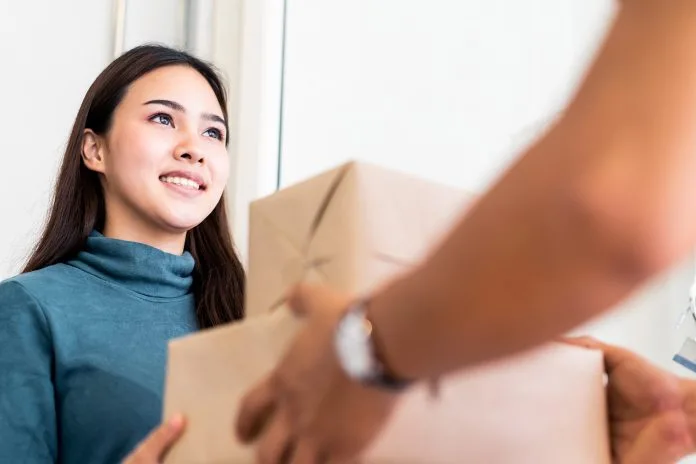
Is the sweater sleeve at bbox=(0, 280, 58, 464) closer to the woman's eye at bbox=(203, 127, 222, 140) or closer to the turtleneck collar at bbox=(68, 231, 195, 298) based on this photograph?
the turtleneck collar at bbox=(68, 231, 195, 298)

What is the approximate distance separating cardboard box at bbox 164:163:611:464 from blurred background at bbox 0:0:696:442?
102 centimetres

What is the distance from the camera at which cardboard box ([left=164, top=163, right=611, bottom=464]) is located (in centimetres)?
61

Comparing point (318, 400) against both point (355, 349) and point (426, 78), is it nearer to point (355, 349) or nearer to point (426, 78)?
point (355, 349)

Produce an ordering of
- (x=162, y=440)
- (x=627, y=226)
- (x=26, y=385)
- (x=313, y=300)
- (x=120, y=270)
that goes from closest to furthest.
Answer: (x=627, y=226) < (x=313, y=300) < (x=162, y=440) < (x=26, y=385) < (x=120, y=270)

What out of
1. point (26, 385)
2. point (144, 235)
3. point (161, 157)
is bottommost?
point (26, 385)

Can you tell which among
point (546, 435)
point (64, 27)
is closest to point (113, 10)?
point (64, 27)

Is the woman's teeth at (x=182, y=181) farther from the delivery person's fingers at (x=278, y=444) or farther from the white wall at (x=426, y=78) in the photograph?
the delivery person's fingers at (x=278, y=444)

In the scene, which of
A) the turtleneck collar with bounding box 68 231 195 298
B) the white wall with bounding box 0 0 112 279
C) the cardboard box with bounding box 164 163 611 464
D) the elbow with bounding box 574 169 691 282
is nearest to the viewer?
the elbow with bounding box 574 169 691 282

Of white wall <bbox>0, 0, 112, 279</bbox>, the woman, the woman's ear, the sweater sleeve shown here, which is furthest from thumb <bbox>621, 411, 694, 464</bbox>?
white wall <bbox>0, 0, 112, 279</bbox>

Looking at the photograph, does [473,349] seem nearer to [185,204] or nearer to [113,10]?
[185,204]

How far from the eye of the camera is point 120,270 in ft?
4.07

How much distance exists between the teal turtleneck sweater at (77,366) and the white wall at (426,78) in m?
0.58

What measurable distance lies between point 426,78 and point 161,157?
66cm

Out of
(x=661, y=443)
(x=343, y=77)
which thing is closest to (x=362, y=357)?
(x=661, y=443)
